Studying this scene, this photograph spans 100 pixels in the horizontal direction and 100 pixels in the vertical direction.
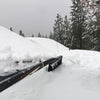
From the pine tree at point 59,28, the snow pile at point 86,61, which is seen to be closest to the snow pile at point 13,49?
the snow pile at point 86,61

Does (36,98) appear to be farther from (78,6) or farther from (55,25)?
(55,25)

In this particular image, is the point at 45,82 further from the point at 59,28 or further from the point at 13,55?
the point at 59,28

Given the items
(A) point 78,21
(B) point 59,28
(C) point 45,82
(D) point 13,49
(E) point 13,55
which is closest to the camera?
(C) point 45,82

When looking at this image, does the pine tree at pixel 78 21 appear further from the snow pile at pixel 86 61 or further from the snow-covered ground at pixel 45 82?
the snow-covered ground at pixel 45 82

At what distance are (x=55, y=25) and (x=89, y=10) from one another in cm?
2146

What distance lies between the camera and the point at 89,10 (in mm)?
5352

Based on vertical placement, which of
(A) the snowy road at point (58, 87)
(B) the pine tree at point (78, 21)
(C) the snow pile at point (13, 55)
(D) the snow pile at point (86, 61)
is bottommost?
(A) the snowy road at point (58, 87)

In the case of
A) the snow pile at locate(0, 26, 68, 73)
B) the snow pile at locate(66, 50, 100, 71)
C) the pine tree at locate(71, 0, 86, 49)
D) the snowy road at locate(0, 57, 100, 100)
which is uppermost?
the pine tree at locate(71, 0, 86, 49)

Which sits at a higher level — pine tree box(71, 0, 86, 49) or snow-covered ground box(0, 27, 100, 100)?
pine tree box(71, 0, 86, 49)

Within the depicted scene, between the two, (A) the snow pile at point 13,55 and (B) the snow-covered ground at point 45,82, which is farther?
(A) the snow pile at point 13,55

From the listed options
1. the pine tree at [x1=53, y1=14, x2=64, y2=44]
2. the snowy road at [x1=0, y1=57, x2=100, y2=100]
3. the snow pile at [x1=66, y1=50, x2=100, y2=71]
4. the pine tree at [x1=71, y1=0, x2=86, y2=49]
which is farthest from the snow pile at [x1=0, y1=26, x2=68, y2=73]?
the pine tree at [x1=53, y1=14, x2=64, y2=44]

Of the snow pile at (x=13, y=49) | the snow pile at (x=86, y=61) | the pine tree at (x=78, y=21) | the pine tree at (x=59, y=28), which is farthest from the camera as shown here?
the pine tree at (x=59, y=28)

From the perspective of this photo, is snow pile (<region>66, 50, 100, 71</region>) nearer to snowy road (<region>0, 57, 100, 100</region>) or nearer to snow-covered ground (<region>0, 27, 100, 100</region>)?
snow-covered ground (<region>0, 27, 100, 100</region>)

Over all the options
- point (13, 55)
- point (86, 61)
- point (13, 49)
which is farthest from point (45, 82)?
point (86, 61)
